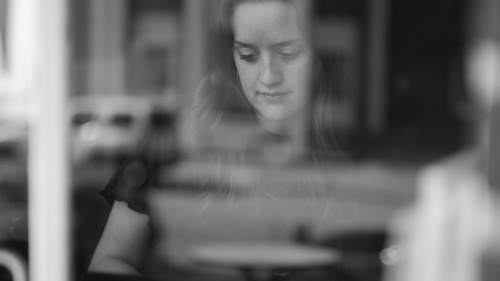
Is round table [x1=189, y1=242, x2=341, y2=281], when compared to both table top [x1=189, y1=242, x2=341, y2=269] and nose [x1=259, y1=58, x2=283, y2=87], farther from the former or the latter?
nose [x1=259, y1=58, x2=283, y2=87]

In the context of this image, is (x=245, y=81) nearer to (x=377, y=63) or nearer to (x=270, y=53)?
(x=270, y=53)

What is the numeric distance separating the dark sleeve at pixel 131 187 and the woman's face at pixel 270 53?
316 mm

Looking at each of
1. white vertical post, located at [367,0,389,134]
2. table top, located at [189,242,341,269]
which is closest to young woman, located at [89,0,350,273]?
white vertical post, located at [367,0,389,134]

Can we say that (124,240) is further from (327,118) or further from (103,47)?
(103,47)

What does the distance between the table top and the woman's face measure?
575 mm

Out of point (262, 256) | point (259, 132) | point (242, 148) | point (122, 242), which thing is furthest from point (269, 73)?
point (262, 256)

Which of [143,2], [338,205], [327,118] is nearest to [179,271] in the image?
[338,205]

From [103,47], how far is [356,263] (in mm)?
968

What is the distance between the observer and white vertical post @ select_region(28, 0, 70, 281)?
6.37 feet

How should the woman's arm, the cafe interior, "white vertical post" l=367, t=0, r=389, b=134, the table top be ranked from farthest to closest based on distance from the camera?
the table top < "white vertical post" l=367, t=0, r=389, b=134 < the cafe interior < the woman's arm

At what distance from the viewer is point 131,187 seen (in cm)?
162

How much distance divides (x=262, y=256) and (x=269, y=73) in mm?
701

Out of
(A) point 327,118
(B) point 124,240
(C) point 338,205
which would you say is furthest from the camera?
(C) point 338,205

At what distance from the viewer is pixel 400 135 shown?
6.87ft
